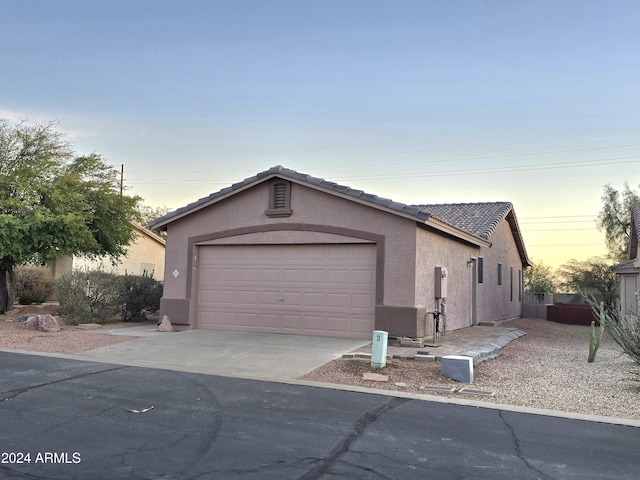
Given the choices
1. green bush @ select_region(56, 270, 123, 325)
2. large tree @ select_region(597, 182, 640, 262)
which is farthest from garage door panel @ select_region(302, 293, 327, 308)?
large tree @ select_region(597, 182, 640, 262)

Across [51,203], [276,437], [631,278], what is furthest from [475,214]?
[276,437]

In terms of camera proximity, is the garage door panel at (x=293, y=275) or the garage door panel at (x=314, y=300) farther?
the garage door panel at (x=293, y=275)

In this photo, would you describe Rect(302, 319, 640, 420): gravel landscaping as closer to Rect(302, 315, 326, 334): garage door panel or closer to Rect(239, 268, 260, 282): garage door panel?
Rect(302, 315, 326, 334): garage door panel

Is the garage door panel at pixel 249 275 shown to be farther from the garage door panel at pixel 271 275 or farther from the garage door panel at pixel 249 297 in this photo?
the garage door panel at pixel 249 297

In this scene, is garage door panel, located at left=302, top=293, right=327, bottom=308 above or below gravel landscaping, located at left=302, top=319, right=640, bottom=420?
above

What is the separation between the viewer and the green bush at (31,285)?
26016 mm

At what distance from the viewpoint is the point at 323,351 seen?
12195 mm

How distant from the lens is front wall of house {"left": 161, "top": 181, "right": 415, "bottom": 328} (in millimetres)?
13734

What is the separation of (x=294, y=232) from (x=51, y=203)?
32.6 feet

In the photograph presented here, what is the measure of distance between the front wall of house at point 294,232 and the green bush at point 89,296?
8.98 ft

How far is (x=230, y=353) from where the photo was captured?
39.2ft

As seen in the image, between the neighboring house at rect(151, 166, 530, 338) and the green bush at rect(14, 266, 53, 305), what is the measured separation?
12.8 metres

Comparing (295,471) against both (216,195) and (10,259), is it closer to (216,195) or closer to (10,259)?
(216,195)

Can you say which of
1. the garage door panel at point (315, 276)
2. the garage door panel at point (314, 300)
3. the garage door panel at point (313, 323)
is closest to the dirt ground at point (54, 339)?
the garage door panel at point (313, 323)
